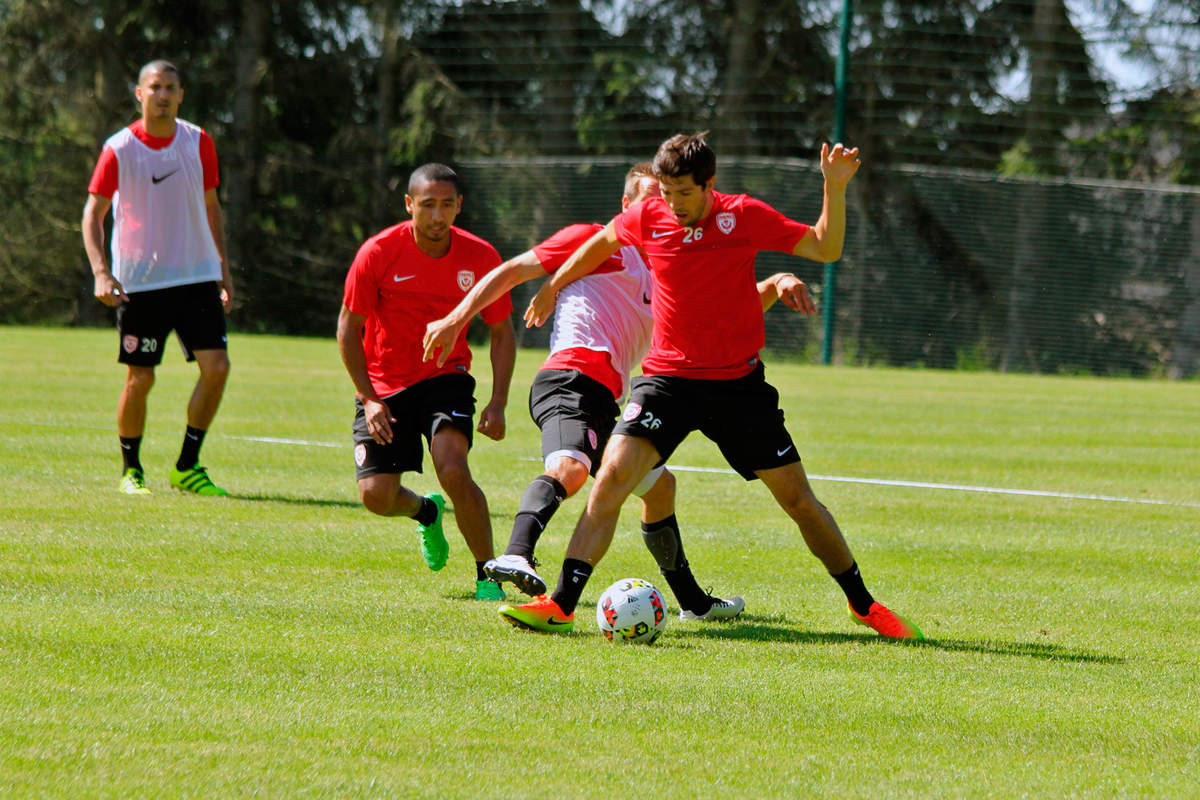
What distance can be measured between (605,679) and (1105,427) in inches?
451

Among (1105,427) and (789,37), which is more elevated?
(789,37)

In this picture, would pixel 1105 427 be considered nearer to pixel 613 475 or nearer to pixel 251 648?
pixel 613 475

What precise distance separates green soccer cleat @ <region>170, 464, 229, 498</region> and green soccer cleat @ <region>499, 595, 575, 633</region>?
3.68m

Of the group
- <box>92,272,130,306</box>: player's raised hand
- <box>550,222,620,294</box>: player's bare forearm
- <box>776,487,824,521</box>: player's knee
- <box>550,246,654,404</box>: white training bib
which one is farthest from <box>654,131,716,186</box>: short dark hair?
<box>92,272,130,306</box>: player's raised hand

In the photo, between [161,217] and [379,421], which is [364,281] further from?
[161,217]

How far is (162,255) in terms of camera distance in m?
9.12

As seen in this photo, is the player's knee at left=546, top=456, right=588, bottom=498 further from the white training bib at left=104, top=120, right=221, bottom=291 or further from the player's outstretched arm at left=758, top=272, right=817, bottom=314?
the white training bib at left=104, top=120, right=221, bottom=291

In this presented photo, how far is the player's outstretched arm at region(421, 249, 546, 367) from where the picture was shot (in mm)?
5566

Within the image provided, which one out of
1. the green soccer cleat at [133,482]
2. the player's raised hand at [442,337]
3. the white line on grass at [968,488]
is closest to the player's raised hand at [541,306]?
the player's raised hand at [442,337]

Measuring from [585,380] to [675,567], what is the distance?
85cm

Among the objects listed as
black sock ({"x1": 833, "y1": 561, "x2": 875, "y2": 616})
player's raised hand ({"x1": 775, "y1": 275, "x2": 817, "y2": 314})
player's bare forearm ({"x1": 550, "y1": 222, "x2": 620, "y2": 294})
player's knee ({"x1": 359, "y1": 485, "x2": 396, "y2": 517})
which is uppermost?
player's bare forearm ({"x1": 550, "y1": 222, "x2": 620, "y2": 294})

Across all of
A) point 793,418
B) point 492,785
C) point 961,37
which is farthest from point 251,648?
point 961,37

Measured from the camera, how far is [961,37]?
29438 mm

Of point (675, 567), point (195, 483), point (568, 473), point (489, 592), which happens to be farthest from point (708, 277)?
point (195, 483)
